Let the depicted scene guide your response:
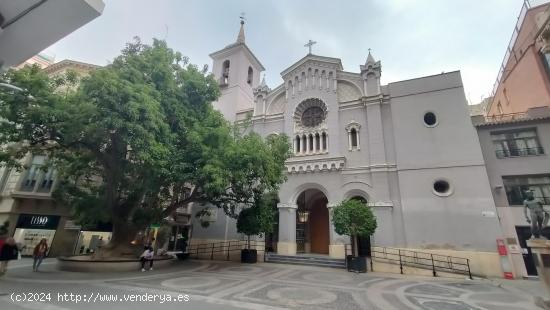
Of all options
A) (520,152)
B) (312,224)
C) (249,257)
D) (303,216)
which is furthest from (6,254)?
(520,152)

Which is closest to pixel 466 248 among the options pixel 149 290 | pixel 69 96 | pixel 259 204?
pixel 259 204

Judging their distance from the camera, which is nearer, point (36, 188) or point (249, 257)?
point (249, 257)

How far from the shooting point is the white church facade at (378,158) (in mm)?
15148

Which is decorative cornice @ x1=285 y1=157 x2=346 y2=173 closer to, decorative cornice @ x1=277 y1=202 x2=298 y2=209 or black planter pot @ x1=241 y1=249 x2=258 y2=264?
decorative cornice @ x1=277 y1=202 x2=298 y2=209

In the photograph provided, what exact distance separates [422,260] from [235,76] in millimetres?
21610

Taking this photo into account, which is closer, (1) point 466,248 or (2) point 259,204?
(1) point 466,248

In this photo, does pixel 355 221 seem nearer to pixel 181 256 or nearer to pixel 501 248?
pixel 501 248

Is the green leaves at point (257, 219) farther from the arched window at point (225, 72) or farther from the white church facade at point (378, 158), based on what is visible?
the arched window at point (225, 72)

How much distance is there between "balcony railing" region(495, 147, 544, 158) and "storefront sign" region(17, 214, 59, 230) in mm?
29749

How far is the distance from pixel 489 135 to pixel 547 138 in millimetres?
2661

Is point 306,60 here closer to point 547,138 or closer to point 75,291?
point 547,138

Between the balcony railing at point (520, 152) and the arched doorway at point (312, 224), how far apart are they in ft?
39.5

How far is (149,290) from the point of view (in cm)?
848

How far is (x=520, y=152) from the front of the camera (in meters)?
15.5
